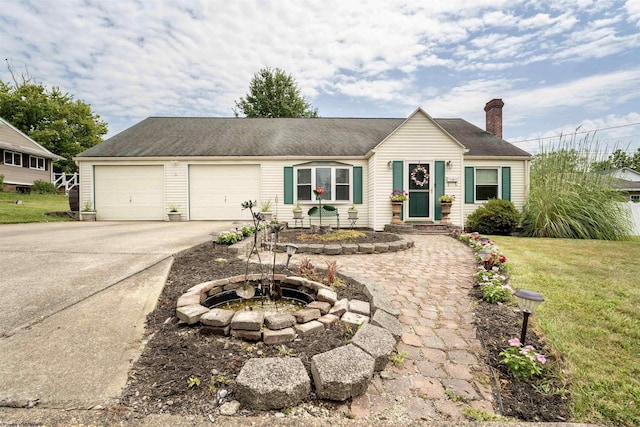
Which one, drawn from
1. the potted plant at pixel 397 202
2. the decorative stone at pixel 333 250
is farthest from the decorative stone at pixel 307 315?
the potted plant at pixel 397 202

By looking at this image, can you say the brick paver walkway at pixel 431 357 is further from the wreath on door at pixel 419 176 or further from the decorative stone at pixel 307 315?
the wreath on door at pixel 419 176

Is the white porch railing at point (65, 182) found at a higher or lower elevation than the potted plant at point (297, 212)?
higher

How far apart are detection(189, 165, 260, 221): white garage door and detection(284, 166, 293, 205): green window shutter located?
43.4 inches

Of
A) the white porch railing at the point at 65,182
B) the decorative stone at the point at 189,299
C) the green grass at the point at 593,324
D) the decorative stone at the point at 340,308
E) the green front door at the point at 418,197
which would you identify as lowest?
the green grass at the point at 593,324

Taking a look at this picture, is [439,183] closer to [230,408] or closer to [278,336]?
[278,336]

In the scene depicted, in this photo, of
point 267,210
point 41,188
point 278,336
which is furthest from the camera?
point 41,188

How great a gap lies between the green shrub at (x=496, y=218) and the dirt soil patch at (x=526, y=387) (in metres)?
7.34

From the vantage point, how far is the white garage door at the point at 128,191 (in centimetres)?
1041

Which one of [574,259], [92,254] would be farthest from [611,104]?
[92,254]

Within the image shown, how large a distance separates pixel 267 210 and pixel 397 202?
4.63m

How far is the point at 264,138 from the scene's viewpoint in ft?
37.4

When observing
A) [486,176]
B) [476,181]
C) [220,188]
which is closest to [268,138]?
[220,188]

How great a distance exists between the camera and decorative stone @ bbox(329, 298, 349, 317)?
2.36 m

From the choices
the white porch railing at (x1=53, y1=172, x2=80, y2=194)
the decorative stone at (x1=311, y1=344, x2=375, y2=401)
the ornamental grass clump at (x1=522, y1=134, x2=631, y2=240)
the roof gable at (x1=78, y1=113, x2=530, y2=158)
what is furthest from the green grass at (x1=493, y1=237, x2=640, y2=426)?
the white porch railing at (x1=53, y1=172, x2=80, y2=194)
